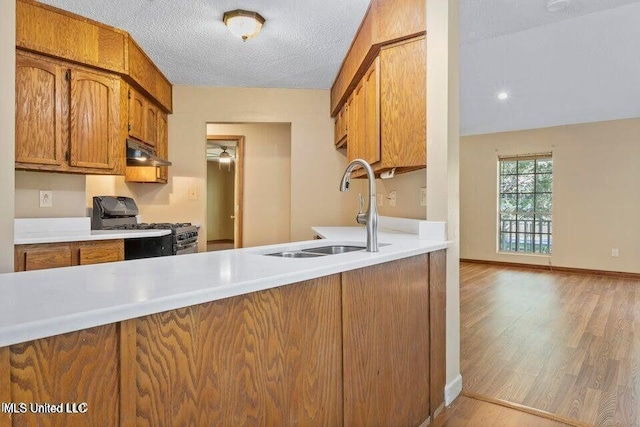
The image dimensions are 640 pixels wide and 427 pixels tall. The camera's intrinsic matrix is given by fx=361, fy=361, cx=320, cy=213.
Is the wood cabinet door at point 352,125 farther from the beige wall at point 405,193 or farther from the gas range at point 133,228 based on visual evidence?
the gas range at point 133,228

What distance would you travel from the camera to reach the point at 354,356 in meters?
1.30

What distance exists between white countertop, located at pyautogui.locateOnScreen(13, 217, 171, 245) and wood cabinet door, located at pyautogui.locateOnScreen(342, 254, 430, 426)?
6.88ft

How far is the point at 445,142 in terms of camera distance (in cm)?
194

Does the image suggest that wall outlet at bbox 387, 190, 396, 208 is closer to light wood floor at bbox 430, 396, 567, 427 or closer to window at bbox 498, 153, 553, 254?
light wood floor at bbox 430, 396, 567, 427

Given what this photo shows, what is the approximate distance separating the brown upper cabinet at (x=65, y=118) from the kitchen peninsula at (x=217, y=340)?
201cm

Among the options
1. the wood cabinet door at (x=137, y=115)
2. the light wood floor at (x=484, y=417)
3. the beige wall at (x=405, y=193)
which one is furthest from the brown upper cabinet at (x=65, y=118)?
the light wood floor at (x=484, y=417)

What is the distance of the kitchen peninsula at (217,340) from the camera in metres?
0.67

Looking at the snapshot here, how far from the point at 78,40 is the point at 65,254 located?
159 centimetres

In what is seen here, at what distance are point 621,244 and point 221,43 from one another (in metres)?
6.02

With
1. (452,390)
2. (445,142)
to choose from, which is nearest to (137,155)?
(445,142)

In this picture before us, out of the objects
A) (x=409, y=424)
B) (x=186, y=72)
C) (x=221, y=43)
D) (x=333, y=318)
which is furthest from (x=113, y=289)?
(x=186, y=72)

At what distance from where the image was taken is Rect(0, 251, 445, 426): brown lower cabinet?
0.68m

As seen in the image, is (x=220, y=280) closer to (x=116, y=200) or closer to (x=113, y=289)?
(x=113, y=289)

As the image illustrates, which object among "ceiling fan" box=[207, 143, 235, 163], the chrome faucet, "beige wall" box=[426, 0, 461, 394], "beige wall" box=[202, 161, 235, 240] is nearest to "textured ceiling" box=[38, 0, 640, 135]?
"beige wall" box=[426, 0, 461, 394]
